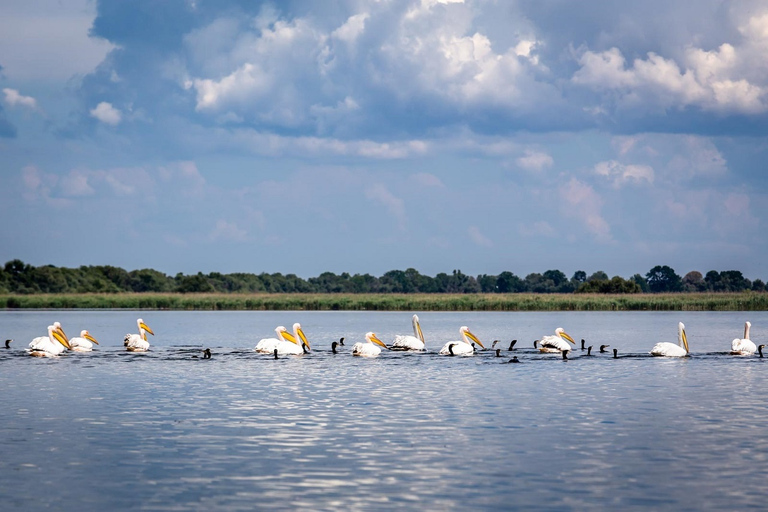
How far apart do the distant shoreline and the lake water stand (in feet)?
111

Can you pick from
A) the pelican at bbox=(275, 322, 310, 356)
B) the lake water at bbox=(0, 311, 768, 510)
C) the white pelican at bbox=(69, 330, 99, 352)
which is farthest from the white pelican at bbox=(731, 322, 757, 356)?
the white pelican at bbox=(69, 330, 99, 352)

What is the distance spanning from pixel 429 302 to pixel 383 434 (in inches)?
1892

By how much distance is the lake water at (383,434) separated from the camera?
9.36 meters

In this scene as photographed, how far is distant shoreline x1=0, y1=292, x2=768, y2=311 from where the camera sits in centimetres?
5666

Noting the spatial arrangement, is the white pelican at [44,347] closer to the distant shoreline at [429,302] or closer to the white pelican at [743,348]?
the white pelican at [743,348]

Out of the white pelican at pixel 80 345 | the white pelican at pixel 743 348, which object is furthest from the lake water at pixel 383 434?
the white pelican at pixel 80 345

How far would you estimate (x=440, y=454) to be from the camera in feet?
37.2

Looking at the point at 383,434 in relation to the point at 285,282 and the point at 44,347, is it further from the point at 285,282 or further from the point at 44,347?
the point at 285,282

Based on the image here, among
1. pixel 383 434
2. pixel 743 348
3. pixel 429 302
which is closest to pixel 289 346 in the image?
pixel 743 348

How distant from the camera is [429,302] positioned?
6066 centimetres

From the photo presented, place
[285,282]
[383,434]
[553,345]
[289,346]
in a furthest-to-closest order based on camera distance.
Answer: [285,282], [553,345], [289,346], [383,434]

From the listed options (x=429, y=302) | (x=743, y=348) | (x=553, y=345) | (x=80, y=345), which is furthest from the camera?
(x=429, y=302)

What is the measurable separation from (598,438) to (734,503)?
3472 mm

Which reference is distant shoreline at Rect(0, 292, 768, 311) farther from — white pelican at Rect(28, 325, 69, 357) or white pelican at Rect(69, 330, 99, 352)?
white pelican at Rect(28, 325, 69, 357)
